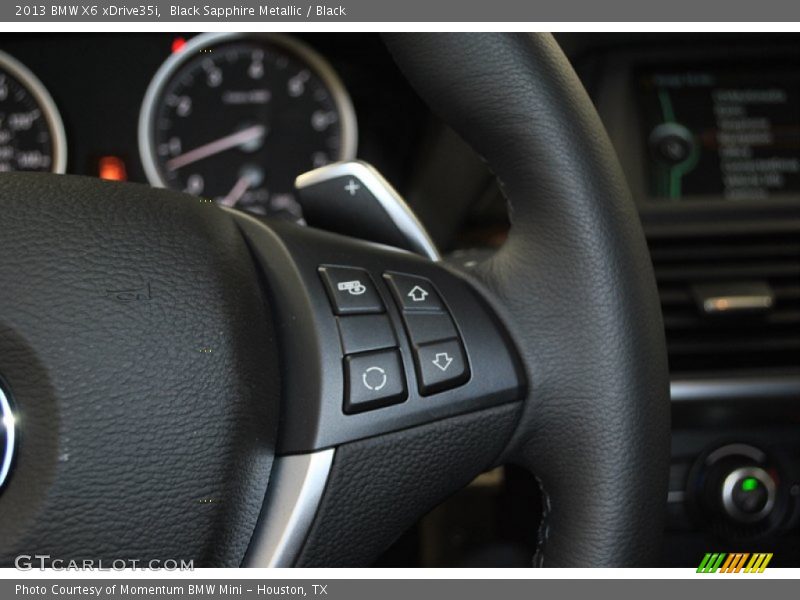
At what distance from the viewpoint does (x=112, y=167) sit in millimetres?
1482

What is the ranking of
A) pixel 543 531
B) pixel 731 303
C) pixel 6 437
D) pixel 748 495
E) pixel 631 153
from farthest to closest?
pixel 631 153
pixel 731 303
pixel 748 495
pixel 543 531
pixel 6 437

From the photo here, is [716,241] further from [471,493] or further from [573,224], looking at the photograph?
[573,224]

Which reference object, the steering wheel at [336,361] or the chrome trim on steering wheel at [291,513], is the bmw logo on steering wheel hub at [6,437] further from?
the chrome trim on steering wheel at [291,513]

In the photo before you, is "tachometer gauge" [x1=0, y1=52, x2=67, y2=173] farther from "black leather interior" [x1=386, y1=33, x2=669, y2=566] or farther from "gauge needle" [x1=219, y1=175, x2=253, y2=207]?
"black leather interior" [x1=386, y1=33, x2=669, y2=566]

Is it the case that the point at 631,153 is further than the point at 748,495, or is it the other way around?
the point at 631,153

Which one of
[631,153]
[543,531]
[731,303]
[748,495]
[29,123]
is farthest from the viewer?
[29,123]

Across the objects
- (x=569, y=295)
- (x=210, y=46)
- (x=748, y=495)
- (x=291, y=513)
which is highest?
(x=210, y=46)

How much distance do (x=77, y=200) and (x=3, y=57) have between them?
0.99m

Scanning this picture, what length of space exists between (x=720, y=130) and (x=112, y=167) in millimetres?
863

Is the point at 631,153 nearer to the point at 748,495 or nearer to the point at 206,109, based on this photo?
the point at 748,495

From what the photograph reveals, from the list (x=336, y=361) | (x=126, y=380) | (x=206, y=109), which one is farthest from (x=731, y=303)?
(x=206, y=109)

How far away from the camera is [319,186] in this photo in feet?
2.13

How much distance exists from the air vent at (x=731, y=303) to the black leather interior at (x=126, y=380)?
63 cm

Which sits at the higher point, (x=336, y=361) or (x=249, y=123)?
(x=249, y=123)
